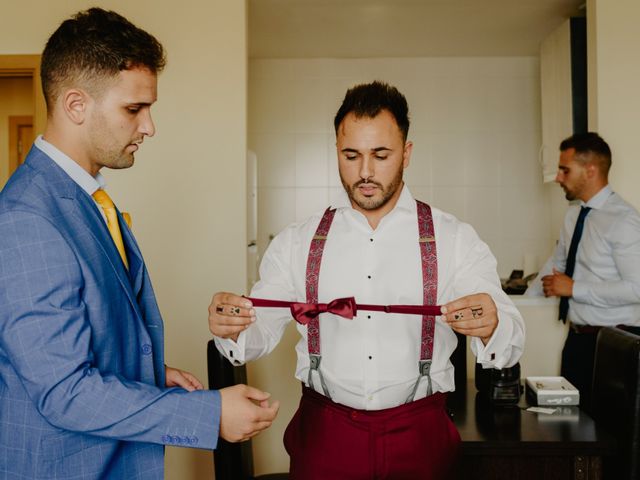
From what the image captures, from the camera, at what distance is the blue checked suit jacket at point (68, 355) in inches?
47.2

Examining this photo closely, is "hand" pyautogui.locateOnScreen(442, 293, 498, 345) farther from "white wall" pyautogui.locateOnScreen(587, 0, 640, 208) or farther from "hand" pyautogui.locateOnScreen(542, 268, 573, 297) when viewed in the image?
"white wall" pyautogui.locateOnScreen(587, 0, 640, 208)

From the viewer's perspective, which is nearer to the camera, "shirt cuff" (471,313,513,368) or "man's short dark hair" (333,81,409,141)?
"shirt cuff" (471,313,513,368)

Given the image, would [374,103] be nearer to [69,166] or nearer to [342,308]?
[342,308]

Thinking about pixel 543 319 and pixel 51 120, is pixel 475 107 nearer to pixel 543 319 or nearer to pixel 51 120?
pixel 543 319

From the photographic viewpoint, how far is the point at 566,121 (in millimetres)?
4246

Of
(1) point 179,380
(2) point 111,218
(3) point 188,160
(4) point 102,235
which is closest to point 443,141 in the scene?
(3) point 188,160

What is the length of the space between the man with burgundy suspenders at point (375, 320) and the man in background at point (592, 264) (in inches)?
69.3

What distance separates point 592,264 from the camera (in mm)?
3498

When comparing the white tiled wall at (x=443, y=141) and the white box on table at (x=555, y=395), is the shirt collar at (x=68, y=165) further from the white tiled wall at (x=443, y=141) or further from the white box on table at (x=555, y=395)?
the white tiled wall at (x=443, y=141)

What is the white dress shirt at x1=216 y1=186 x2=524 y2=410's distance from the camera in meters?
1.86

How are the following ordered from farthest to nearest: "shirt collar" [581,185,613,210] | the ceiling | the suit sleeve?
1. the ceiling
2. "shirt collar" [581,185,613,210]
3. the suit sleeve

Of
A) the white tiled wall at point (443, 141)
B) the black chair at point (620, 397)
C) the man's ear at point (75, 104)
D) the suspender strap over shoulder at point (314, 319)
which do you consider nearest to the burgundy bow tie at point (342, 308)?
the suspender strap over shoulder at point (314, 319)

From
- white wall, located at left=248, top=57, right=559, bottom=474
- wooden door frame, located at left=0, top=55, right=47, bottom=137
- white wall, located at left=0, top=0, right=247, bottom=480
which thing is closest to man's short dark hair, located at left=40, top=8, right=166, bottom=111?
white wall, located at left=0, top=0, right=247, bottom=480

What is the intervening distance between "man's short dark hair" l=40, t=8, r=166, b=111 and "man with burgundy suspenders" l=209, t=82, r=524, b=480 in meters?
0.68
